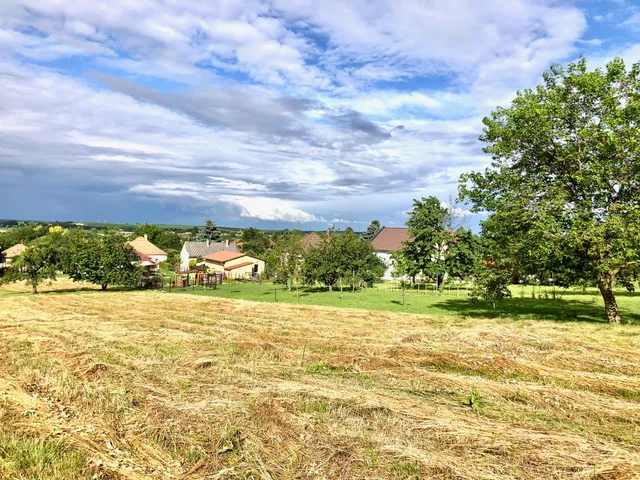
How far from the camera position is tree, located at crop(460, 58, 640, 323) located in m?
17.7

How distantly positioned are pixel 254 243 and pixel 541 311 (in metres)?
82.9

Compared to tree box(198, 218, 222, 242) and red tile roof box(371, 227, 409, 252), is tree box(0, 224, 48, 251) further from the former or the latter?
red tile roof box(371, 227, 409, 252)

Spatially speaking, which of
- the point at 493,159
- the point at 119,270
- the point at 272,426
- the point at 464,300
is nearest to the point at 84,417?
the point at 272,426

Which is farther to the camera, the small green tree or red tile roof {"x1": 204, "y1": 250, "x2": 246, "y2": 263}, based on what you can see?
red tile roof {"x1": 204, "y1": 250, "x2": 246, "y2": 263}

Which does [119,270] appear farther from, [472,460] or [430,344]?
[472,460]

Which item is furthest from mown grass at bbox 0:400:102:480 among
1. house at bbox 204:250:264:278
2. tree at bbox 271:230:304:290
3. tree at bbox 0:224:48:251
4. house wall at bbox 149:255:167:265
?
tree at bbox 0:224:48:251

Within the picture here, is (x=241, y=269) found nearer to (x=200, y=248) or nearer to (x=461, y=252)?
(x=200, y=248)

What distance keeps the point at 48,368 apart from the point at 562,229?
20.3 meters

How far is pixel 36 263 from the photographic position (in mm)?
35969

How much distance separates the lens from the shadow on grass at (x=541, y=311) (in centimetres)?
2166

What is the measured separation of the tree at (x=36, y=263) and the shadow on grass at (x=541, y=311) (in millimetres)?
34005

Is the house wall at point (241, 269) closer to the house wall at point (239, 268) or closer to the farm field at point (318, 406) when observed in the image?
the house wall at point (239, 268)

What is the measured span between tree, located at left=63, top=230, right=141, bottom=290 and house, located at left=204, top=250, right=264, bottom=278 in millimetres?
24413

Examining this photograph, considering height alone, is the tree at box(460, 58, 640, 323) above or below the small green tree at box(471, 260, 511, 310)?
above
